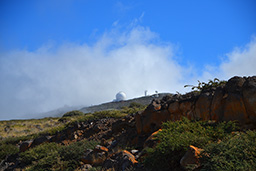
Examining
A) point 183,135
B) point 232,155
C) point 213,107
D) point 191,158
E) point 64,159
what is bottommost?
point 64,159

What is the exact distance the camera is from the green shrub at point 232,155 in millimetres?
4887

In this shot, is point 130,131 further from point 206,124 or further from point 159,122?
point 206,124

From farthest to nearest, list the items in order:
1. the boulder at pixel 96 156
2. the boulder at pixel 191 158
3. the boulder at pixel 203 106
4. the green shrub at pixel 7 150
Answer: the green shrub at pixel 7 150 → the boulder at pixel 96 156 → the boulder at pixel 203 106 → the boulder at pixel 191 158

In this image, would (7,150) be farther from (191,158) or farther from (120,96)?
(120,96)

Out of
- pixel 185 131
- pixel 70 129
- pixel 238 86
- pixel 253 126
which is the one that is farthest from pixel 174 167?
pixel 70 129

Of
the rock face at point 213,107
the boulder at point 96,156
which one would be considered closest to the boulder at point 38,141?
the boulder at point 96,156

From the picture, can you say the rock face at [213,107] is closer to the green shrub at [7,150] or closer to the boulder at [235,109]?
the boulder at [235,109]

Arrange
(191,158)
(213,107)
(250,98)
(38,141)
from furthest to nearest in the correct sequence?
(38,141) < (213,107) < (250,98) < (191,158)

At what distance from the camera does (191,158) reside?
5914 millimetres

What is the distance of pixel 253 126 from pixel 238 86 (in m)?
1.50

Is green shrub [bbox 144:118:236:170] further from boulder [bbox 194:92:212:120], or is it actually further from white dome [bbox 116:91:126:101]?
white dome [bbox 116:91:126:101]

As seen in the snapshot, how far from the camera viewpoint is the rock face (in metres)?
7.52

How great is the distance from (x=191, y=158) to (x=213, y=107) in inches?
128

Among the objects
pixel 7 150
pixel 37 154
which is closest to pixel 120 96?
pixel 7 150
